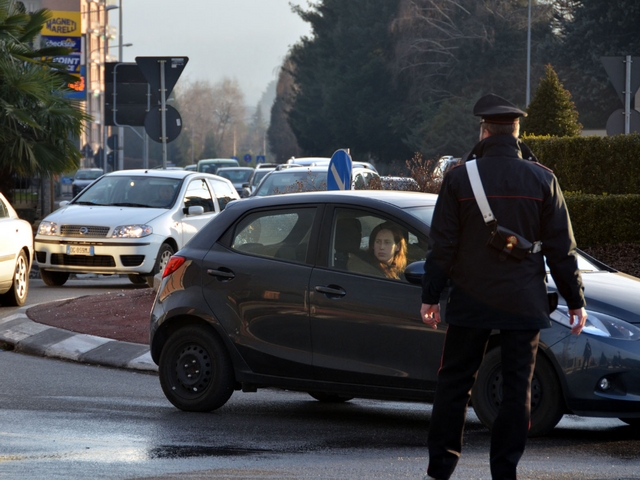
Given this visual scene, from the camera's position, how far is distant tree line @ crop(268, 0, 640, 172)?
57.5 meters

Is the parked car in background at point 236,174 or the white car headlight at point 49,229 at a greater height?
the parked car in background at point 236,174

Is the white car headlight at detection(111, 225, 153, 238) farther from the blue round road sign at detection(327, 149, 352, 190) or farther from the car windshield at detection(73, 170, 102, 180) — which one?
the car windshield at detection(73, 170, 102, 180)

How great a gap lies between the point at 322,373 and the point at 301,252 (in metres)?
0.76

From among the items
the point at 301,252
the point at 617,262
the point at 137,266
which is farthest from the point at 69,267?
the point at 301,252

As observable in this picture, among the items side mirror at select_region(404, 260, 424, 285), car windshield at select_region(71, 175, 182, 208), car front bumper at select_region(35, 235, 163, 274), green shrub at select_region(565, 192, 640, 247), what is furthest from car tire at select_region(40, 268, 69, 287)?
side mirror at select_region(404, 260, 424, 285)

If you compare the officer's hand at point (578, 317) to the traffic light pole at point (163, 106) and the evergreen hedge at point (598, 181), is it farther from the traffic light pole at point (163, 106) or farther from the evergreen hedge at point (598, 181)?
the traffic light pole at point (163, 106)

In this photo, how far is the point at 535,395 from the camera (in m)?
6.77

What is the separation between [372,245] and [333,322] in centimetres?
52

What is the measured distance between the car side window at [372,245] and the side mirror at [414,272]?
1.08 feet

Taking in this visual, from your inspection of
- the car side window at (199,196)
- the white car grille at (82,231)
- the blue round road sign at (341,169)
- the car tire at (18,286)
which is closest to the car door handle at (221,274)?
the blue round road sign at (341,169)

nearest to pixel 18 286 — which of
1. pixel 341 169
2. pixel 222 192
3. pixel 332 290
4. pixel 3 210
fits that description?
pixel 3 210

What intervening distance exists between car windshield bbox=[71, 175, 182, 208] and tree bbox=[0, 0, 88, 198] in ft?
15.0

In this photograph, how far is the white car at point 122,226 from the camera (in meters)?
16.2

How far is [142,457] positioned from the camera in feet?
20.4
